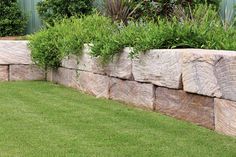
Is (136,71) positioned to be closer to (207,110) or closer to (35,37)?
(207,110)

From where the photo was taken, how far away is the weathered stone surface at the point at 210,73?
520cm

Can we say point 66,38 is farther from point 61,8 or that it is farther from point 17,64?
point 61,8

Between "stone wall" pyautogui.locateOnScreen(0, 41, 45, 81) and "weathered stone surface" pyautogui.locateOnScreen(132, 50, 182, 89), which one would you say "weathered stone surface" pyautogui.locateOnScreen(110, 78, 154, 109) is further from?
"stone wall" pyautogui.locateOnScreen(0, 41, 45, 81)

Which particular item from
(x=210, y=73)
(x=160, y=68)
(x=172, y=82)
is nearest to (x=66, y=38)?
(x=160, y=68)

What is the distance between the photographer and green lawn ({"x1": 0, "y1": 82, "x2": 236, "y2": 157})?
189 inches

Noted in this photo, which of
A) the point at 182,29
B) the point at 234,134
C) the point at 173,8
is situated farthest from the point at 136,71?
the point at 173,8

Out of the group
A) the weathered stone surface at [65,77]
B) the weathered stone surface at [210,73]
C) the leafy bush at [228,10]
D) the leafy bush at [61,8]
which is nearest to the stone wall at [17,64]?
the weathered stone surface at [65,77]

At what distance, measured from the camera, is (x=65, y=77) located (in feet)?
30.1

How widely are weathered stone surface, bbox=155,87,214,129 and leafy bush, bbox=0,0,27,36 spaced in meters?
6.22

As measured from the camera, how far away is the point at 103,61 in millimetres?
7492

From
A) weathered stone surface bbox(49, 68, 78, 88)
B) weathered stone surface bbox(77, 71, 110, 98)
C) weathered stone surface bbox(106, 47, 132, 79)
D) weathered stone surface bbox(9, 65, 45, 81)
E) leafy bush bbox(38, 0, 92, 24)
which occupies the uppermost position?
weathered stone surface bbox(106, 47, 132, 79)

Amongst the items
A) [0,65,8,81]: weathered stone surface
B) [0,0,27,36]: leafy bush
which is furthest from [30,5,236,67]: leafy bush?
[0,0,27,36]: leafy bush

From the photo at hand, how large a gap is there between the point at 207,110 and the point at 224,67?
0.53 m

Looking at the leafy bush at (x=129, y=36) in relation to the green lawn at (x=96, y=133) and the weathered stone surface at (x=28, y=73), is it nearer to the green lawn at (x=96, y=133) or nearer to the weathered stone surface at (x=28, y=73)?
the weathered stone surface at (x=28, y=73)
